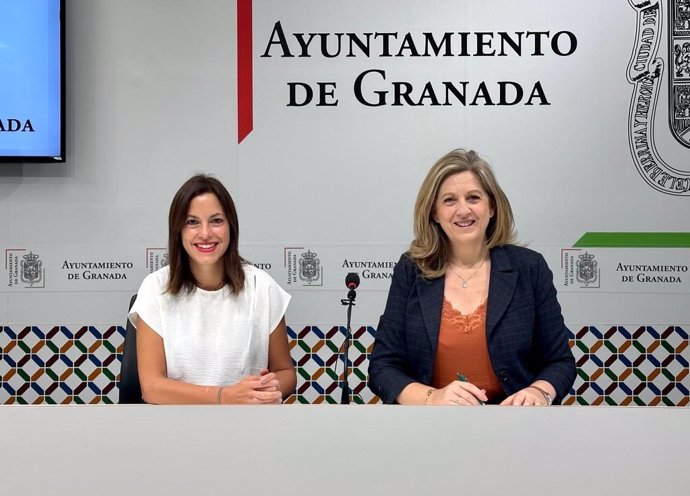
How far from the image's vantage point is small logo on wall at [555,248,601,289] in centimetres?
355

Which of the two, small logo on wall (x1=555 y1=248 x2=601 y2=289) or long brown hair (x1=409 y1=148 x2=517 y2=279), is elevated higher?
long brown hair (x1=409 y1=148 x2=517 y2=279)

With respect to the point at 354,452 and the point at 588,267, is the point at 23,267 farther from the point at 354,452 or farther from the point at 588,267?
A: the point at 354,452

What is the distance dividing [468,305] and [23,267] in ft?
7.98

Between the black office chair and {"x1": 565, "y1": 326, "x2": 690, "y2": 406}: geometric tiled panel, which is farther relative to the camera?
{"x1": 565, "y1": 326, "x2": 690, "y2": 406}: geometric tiled panel

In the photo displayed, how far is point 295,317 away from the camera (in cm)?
362

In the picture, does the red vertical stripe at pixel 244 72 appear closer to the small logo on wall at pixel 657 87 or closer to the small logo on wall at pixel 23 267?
the small logo on wall at pixel 23 267

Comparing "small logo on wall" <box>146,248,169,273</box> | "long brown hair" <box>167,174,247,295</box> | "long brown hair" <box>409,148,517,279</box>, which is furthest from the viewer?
"small logo on wall" <box>146,248,169,273</box>

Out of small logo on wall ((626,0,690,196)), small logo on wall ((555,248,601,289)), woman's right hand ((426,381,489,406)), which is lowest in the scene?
woman's right hand ((426,381,489,406))

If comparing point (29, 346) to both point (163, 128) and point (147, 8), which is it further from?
point (147, 8)

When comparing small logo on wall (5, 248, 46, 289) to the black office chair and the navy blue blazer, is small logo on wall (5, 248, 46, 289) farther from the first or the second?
the navy blue blazer

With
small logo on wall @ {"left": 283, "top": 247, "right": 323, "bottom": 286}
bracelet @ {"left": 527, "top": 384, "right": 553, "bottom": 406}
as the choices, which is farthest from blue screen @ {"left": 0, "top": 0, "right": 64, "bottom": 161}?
bracelet @ {"left": 527, "top": 384, "right": 553, "bottom": 406}

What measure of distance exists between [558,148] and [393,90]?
857 millimetres

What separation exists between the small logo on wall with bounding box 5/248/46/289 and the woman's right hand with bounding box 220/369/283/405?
76.8 inches

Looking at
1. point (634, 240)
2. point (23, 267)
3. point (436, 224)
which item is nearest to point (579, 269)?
point (634, 240)
